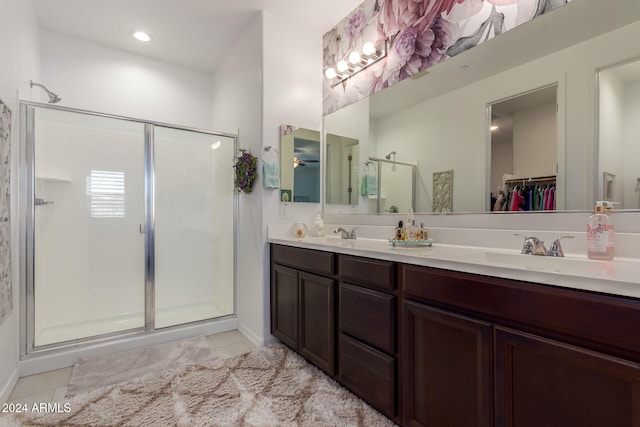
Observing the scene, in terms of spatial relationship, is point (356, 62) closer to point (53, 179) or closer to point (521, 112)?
point (521, 112)

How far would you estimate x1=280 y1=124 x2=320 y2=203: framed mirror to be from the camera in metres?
2.56

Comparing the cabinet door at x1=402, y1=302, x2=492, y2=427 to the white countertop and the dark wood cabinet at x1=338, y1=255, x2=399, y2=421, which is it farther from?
the white countertop

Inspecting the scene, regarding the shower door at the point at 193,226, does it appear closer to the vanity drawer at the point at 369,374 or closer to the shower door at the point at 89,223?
the shower door at the point at 89,223

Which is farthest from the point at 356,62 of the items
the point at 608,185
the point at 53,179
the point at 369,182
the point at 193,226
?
the point at 53,179

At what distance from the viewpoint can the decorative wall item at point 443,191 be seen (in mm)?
1845

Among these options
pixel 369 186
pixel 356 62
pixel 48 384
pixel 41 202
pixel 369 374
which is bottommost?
pixel 48 384

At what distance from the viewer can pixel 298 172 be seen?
2.63 meters

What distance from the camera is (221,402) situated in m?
1.68

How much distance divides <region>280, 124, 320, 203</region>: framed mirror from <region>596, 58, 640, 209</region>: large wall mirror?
186cm

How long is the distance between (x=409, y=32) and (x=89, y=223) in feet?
9.62

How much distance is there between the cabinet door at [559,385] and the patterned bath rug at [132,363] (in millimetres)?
1911

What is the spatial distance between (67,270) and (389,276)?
2.75 metres

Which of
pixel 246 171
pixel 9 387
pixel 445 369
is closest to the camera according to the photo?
pixel 445 369

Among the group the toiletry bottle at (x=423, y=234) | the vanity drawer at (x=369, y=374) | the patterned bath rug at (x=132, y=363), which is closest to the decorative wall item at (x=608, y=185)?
the toiletry bottle at (x=423, y=234)
